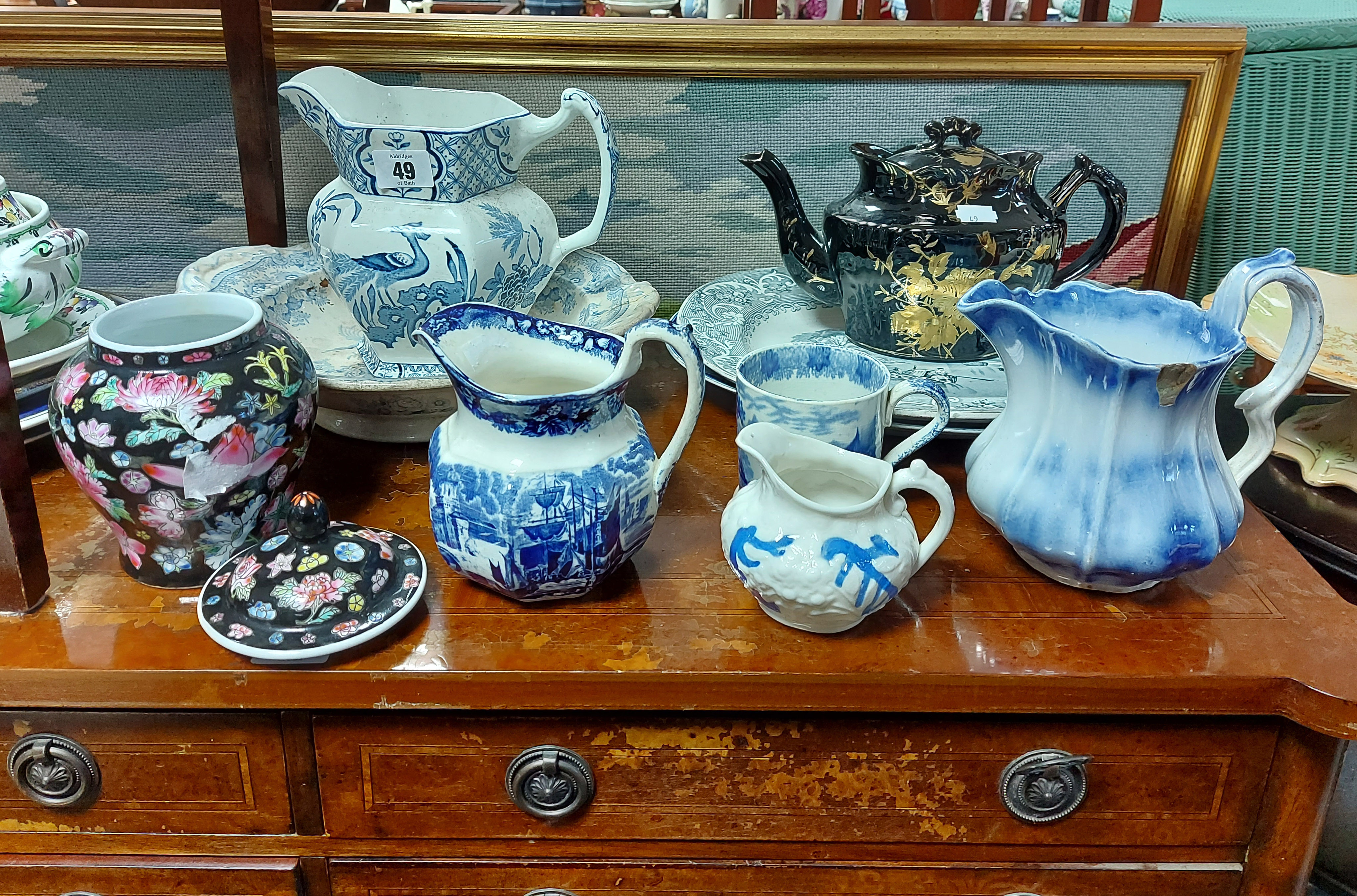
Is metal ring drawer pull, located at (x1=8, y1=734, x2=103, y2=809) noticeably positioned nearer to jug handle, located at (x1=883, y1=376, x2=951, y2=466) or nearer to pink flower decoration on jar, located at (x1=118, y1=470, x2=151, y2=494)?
pink flower decoration on jar, located at (x1=118, y1=470, x2=151, y2=494)

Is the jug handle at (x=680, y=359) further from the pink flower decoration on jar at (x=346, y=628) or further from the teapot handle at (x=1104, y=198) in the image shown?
the teapot handle at (x=1104, y=198)

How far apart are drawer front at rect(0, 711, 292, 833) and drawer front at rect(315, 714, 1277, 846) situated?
0.13ft

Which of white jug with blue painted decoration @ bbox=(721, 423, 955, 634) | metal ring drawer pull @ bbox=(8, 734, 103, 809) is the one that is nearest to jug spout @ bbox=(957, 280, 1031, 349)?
white jug with blue painted decoration @ bbox=(721, 423, 955, 634)

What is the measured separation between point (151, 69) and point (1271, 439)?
1015mm

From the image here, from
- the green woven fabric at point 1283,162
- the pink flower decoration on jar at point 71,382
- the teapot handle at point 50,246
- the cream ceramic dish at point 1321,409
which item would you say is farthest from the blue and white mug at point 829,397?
the green woven fabric at point 1283,162

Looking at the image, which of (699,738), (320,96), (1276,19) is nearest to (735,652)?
(699,738)

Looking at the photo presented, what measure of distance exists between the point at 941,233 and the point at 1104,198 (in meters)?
0.20

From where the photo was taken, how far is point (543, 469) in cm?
60

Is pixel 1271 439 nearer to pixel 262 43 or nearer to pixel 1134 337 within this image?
pixel 1134 337

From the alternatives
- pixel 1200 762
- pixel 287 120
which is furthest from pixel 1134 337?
pixel 287 120

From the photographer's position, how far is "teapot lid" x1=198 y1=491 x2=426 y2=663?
0.59 metres

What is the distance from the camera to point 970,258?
814 mm

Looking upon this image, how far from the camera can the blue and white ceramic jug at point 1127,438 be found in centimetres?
60

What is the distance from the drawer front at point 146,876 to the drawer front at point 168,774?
2 centimetres
